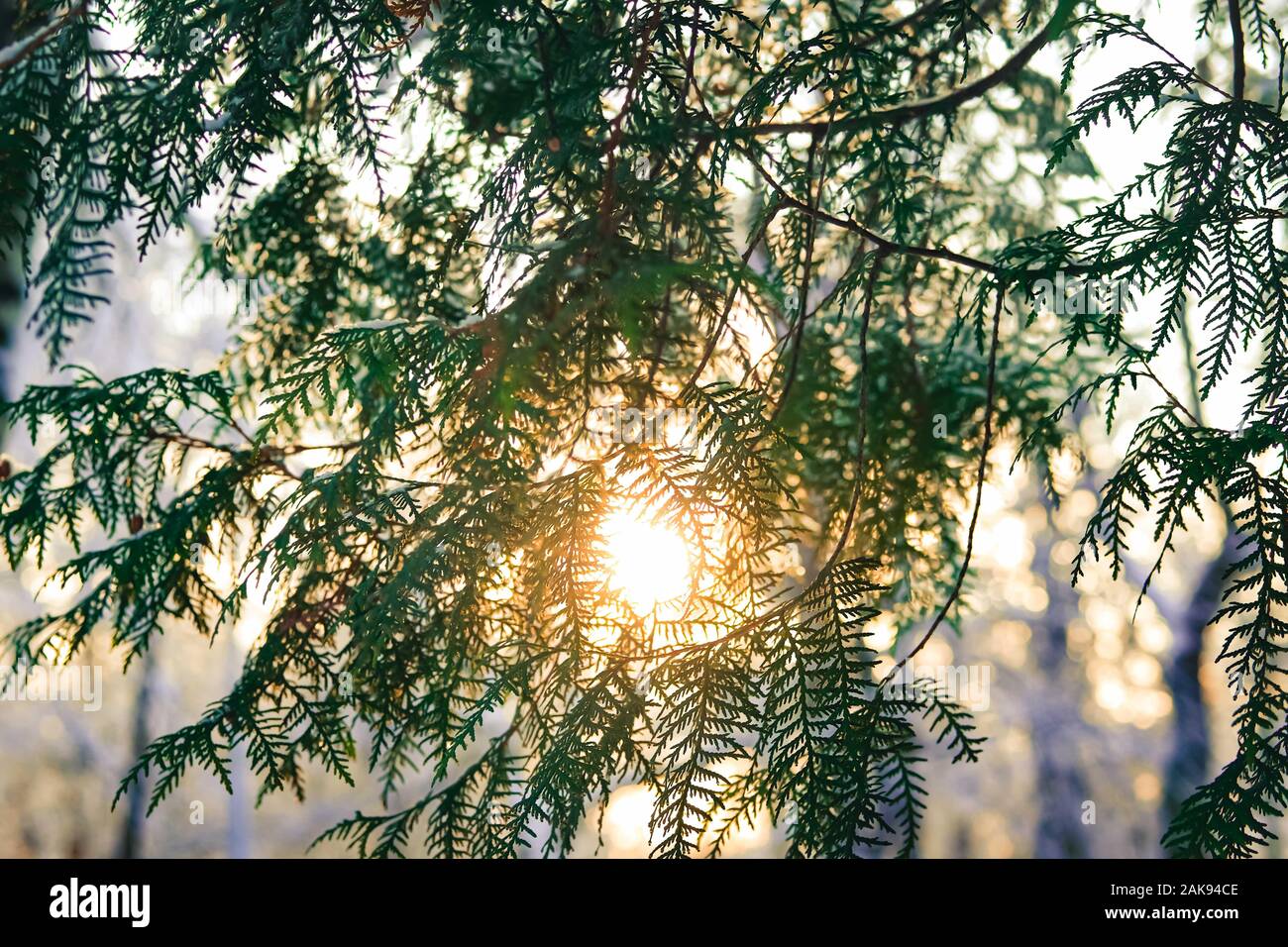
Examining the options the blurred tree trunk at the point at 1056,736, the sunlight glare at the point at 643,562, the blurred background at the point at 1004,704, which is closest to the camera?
the sunlight glare at the point at 643,562

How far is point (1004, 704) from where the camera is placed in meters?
15.7

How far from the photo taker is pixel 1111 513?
206 cm

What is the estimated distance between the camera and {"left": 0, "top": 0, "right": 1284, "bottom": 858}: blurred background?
11.8 meters

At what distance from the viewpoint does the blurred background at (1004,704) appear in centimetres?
1184

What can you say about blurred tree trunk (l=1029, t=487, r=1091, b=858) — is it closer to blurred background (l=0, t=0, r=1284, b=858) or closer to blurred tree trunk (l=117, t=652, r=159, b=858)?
blurred background (l=0, t=0, r=1284, b=858)

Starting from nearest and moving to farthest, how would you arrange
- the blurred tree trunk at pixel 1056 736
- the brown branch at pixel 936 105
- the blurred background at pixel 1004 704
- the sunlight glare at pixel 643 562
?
the sunlight glare at pixel 643 562 < the brown branch at pixel 936 105 < the blurred background at pixel 1004 704 < the blurred tree trunk at pixel 1056 736

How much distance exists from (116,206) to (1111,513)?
2.56m

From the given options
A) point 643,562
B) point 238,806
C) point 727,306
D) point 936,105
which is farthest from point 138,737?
point 936,105

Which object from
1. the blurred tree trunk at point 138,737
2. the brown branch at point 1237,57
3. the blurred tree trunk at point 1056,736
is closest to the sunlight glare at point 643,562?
the brown branch at point 1237,57

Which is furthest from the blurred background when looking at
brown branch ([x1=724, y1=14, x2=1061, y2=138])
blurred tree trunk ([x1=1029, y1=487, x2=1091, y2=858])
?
brown branch ([x1=724, y1=14, x2=1061, y2=138])

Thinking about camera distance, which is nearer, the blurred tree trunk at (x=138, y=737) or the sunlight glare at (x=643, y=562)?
the sunlight glare at (x=643, y=562)

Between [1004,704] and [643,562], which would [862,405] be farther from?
[1004,704]

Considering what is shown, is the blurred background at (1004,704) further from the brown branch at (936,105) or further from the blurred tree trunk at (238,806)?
the brown branch at (936,105)
